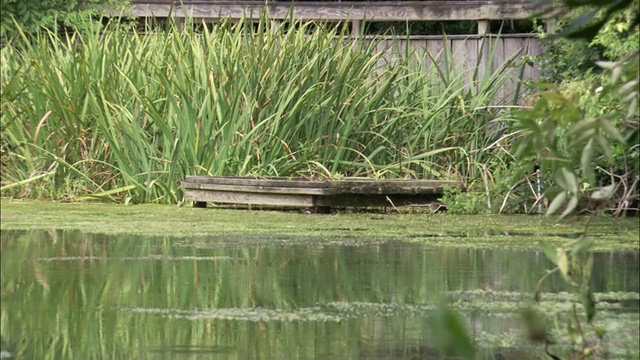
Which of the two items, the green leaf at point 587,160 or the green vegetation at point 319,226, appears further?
the green vegetation at point 319,226

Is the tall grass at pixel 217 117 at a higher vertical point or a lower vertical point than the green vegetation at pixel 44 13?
lower

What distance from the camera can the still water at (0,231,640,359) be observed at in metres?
4.60

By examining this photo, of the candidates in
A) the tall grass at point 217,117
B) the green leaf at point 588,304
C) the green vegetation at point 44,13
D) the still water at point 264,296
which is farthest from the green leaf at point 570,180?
the green vegetation at point 44,13

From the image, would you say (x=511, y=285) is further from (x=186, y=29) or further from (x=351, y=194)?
(x=186, y=29)

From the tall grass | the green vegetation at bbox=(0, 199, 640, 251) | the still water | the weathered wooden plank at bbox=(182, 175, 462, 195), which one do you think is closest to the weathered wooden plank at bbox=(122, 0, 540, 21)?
the tall grass

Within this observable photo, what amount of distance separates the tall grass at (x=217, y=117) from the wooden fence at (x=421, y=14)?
139cm

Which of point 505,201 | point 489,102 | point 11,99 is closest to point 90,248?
point 505,201

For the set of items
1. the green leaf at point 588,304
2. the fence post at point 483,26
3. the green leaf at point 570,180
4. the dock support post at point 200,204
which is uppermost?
the fence post at point 483,26

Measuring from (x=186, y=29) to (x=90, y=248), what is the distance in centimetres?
420

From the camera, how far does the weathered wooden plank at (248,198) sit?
9.70m

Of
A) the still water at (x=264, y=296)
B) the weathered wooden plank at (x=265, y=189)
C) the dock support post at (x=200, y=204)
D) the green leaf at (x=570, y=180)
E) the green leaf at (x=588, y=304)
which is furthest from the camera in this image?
the dock support post at (x=200, y=204)

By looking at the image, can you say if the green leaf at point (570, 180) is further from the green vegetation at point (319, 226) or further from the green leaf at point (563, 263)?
the green vegetation at point (319, 226)

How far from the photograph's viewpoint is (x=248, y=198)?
989 centimetres

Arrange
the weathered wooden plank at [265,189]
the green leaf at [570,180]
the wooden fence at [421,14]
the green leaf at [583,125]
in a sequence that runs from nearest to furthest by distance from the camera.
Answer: the green leaf at [583,125]
the green leaf at [570,180]
the weathered wooden plank at [265,189]
the wooden fence at [421,14]
